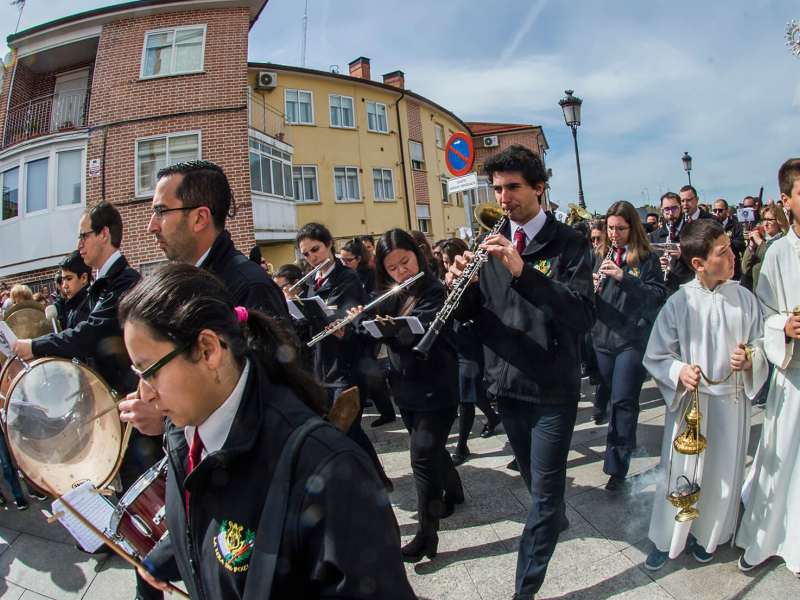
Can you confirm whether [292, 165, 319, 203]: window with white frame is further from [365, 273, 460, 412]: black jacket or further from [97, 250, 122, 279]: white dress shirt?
[365, 273, 460, 412]: black jacket

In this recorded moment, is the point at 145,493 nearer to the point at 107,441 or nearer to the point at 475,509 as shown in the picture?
the point at 107,441

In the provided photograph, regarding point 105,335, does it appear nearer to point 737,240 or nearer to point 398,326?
point 398,326

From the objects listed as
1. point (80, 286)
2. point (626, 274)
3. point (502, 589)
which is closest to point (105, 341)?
point (80, 286)

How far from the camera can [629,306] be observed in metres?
4.00

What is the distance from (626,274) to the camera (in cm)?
399

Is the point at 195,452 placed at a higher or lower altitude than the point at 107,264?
lower

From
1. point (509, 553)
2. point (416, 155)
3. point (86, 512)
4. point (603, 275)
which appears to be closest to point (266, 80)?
point (416, 155)

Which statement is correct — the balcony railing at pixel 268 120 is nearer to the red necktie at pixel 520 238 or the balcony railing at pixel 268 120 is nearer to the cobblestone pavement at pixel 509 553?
the cobblestone pavement at pixel 509 553

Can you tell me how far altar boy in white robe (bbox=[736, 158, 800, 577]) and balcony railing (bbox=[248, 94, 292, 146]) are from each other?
1758cm

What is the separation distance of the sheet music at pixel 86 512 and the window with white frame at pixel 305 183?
19.8 metres

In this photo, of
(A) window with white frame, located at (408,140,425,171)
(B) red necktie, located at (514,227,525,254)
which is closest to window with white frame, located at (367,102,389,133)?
(A) window with white frame, located at (408,140,425,171)

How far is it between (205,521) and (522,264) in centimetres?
175

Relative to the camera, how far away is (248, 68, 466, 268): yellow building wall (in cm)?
2098

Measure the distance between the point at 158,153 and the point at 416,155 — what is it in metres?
15.5
